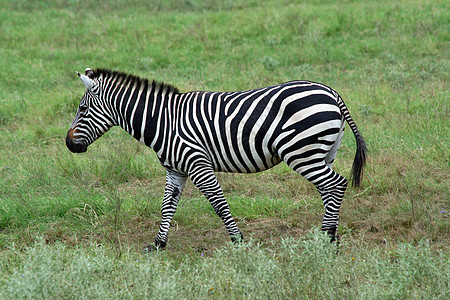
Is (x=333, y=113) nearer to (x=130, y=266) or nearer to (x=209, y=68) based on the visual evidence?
(x=130, y=266)

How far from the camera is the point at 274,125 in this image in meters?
4.77

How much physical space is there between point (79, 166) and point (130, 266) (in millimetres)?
3868

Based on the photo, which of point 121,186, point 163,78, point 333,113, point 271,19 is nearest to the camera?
point 333,113

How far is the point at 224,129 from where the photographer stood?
16.3 ft

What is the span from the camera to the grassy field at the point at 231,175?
12.1 feet

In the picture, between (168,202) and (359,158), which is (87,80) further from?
(359,158)

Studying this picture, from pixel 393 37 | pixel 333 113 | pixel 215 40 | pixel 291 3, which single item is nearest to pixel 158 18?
pixel 215 40

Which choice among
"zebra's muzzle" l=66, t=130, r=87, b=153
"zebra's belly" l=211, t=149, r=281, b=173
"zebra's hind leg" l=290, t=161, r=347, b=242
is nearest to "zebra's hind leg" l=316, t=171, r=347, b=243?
"zebra's hind leg" l=290, t=161, r=347, b=242

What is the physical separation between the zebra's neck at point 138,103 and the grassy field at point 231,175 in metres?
0.94

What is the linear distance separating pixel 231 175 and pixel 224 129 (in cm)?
225

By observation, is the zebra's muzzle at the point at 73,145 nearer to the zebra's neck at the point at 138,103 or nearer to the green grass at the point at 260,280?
the zebra's neck at the point at 138,103

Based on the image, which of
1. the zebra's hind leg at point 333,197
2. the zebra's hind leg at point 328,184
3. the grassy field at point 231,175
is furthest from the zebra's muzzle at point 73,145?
the zebra's hind leg at point 333,197

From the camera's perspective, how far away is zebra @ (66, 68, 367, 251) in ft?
15.4

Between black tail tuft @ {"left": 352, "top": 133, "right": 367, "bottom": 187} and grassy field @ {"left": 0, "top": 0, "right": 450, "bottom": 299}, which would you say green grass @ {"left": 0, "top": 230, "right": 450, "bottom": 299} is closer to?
grassy field @ {"left": 0, "top": 0, "right": 450, "bottom": 299}
